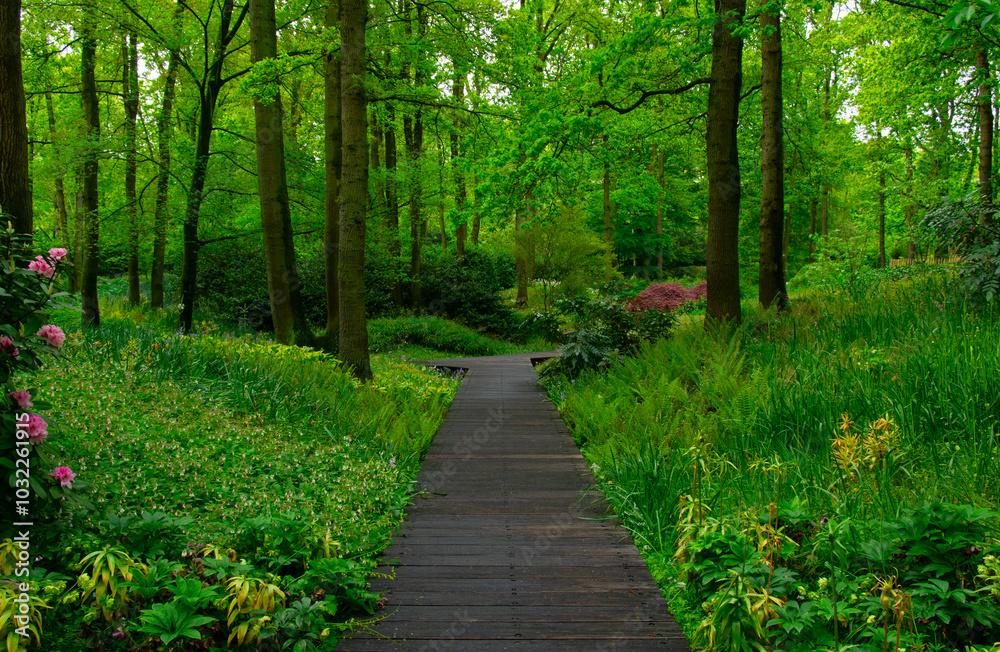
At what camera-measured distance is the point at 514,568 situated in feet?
12.1

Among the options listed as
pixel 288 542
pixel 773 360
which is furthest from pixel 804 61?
pixel 288 542

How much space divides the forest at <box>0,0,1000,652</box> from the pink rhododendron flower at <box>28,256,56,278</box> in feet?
0.04

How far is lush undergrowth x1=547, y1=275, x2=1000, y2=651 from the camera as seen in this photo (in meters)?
2.70

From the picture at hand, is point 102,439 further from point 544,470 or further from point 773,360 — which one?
point 773,360

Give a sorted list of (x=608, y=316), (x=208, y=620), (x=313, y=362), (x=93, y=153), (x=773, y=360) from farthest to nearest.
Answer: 1. (x=93, y=153)
2. (x=608, y=316)
3. (x=313, y=362)
4. (x=773, y=360)
5. (x=208, y=620)

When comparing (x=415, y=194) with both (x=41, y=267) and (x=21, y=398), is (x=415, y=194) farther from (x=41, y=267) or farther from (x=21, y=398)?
(x=21, y=398)

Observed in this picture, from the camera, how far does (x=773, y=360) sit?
6.68 m

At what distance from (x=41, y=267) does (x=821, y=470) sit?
513 cm

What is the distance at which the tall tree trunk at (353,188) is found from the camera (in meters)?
8.27

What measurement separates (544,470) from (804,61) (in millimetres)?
10441

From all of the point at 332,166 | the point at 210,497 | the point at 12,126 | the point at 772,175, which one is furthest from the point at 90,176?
the point at 772,175

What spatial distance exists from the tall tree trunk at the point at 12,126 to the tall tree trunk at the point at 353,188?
13.2 ft

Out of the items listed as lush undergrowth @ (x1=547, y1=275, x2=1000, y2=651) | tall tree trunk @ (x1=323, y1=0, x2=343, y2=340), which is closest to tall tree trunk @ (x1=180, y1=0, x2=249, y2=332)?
tall tree trunk @ (x1=323, y1=0, x2=343, y2=340)

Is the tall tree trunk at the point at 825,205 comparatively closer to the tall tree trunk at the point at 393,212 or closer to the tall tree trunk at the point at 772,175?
the tall tree trunk at the point at 772,175
